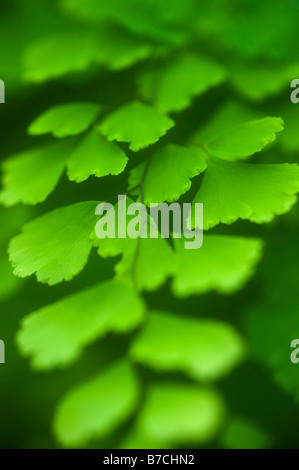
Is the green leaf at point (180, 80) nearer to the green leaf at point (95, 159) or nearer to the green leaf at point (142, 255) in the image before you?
the green leaf at point (95, 159)

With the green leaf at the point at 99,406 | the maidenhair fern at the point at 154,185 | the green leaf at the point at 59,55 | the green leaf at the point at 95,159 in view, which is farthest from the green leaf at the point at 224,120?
the green leaf at the point at 99,406

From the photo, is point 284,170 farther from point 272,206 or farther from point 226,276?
point 226,276

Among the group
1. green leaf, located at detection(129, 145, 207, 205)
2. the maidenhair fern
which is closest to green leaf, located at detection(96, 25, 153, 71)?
the maidenhair fern

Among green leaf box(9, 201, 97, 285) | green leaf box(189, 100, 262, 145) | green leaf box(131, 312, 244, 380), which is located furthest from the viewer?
green leaf box(189, 100, 262, 145)

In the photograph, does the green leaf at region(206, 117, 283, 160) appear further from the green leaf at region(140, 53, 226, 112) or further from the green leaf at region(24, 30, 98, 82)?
the green leaf at region(24, 30, 98, 82)

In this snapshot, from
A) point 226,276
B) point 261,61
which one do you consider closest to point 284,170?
point 226,276

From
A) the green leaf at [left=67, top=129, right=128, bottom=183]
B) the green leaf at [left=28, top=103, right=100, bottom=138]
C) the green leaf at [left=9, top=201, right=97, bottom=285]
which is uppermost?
the green leaf at [left=28, top=103, right=100, bottom=138]
